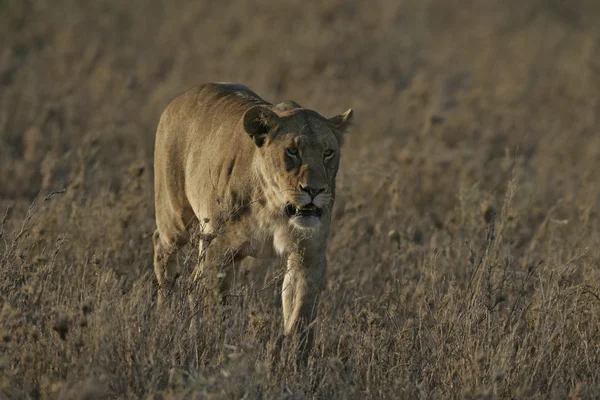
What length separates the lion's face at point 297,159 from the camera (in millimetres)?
5262

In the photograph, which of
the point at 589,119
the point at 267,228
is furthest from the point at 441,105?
the point at 267,228

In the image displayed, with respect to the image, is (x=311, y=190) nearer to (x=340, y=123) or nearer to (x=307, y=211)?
(x=307, y=211)

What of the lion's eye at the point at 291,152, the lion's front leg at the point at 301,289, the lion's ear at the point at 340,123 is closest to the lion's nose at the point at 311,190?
the lion's eye at the point at 291,152

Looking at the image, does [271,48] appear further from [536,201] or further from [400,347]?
[400,347]

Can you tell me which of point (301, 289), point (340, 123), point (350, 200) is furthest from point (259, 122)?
point (350, 200)

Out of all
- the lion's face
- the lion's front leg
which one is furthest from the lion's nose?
the lion's front leg

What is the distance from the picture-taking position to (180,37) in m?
16.2

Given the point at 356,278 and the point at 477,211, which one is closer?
the point at 356,278

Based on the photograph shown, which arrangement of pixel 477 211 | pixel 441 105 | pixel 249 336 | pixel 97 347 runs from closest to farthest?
pixel 97 347 < pixel 249 336 < pixel 477 211 < pixel 441 105

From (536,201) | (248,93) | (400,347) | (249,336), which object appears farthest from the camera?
(536,201)

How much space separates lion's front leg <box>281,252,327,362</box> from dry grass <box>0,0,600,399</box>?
137mm

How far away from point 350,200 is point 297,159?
129 inches

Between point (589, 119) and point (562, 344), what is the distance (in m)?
8.30

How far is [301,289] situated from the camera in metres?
5.57
